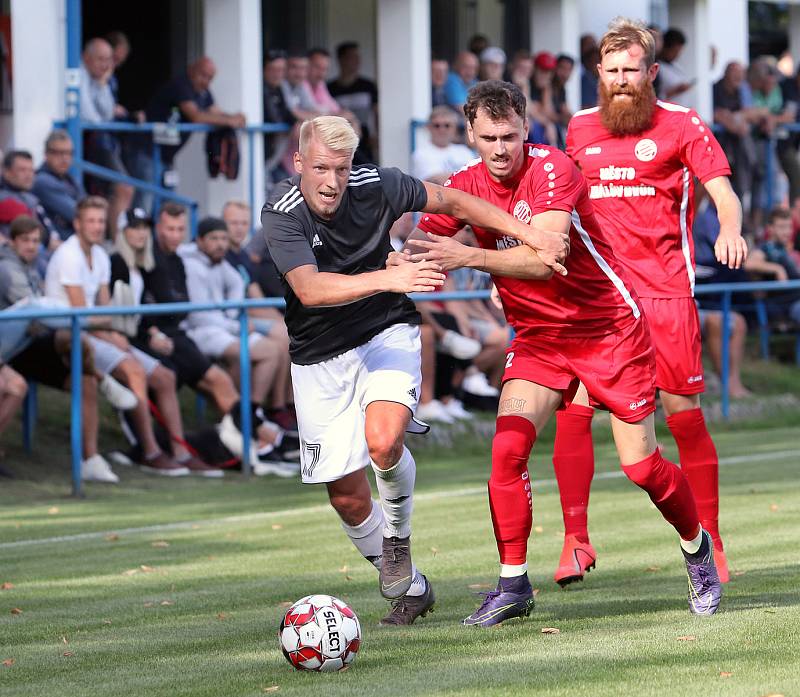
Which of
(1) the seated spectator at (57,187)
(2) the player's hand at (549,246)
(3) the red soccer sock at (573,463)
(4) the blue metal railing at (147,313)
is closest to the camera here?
(2) the player's hand at (549,246)

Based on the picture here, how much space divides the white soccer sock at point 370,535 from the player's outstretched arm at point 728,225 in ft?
6.19

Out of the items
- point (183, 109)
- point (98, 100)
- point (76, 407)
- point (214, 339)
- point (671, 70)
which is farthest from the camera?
point (671, 70)

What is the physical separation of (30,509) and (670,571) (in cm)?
509

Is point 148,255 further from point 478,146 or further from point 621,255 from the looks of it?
point 478,146

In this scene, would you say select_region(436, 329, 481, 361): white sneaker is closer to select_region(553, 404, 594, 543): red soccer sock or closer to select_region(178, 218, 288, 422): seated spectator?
select_region(178, 218, 288, 422): seated spectator

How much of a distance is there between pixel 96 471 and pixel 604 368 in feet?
20.8

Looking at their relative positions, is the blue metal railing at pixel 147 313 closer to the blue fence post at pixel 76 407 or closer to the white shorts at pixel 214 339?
the blue fence post at pixel 76 407

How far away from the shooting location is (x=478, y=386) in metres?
15.5

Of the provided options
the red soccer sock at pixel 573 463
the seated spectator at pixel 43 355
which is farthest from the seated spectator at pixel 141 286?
the red soccer sock at pixel 573 463

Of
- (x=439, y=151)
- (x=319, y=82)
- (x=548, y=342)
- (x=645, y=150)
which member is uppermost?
(x=319, y=82)

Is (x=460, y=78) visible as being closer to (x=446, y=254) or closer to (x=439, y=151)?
(x=439, y=151)

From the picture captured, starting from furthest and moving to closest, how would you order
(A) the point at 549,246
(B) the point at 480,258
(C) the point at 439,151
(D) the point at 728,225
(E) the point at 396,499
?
(C) the point at 439,151
(D) the point at 728,225
(E) the point at 396,499
(A) the point at 549,246
(B) the point at 480,258

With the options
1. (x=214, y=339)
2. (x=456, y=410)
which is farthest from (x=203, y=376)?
(x=456, y=410)

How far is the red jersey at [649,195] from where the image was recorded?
26.6ft
